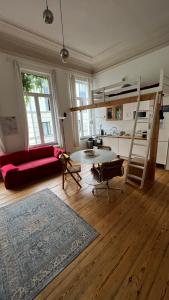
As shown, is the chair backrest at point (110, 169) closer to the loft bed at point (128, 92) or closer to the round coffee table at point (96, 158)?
the round coffee table at point (96, 158)

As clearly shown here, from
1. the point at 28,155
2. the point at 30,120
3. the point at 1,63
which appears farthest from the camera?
the point at 30,120

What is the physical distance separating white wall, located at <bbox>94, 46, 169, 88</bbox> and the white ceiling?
0.23 meters

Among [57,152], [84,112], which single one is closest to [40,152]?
[57,152]

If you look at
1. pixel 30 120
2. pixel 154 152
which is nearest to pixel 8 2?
pixel 30 120

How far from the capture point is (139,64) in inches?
177

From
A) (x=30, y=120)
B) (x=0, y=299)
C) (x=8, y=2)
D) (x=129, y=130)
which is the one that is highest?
(x=8, y=2)

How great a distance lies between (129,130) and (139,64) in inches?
84.3

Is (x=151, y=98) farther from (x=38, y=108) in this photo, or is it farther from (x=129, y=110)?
(x=38, y=108)

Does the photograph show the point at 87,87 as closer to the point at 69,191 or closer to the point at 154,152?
the point at 154,152

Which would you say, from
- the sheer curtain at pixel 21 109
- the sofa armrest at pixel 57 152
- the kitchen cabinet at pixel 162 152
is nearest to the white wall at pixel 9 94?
the sheer curtain at pixel 21 109

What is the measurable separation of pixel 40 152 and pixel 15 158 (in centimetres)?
75

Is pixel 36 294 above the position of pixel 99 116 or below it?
below

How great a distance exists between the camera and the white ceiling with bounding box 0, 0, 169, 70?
107 inches

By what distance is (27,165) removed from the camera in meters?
3.81
